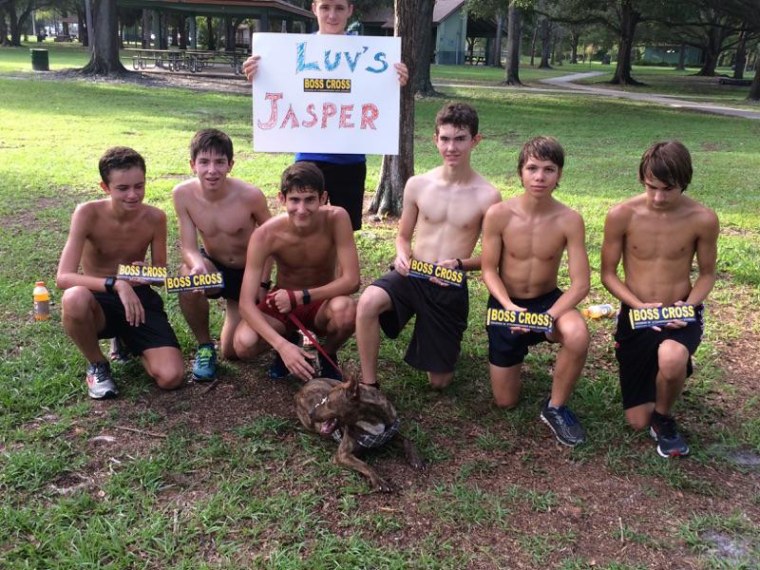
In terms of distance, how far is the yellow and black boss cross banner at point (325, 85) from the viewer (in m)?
4.35

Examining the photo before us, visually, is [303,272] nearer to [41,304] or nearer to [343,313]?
[343,313]

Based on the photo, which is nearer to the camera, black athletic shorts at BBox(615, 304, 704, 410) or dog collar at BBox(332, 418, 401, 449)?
dog collar at BBox(332, 418, 401, 449)

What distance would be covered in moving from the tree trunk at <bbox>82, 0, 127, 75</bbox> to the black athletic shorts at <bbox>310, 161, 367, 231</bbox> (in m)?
22.5

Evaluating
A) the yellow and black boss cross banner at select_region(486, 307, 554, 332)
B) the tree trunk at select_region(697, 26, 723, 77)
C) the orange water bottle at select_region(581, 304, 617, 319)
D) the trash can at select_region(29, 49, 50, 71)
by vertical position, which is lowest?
the orange water bottle at select_region(581, 304, 617, 319)

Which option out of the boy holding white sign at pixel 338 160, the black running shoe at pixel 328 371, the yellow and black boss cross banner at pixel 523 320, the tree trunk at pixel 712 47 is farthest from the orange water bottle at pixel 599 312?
the tree trunk at pixel 712 47

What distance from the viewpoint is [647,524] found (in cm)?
262

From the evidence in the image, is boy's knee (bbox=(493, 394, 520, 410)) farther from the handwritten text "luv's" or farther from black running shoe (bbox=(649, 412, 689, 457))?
the handwritten text "luv's"

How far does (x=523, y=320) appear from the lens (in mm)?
3115

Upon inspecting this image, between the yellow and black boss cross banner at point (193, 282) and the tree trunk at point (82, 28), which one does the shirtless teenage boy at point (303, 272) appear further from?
the tree trunk at point (82, 28)

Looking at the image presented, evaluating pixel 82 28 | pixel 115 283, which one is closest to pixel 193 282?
pixel 115 283

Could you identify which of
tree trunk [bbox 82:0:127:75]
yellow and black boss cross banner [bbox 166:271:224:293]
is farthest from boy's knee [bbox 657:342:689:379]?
tree trunk [bbox 82:0:127:75]

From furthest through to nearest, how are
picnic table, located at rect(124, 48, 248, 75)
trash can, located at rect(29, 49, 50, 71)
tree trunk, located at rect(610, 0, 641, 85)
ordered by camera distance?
tree trunk, located at rect(610, 0, 641, 85), picnic table, located at rect(124, 48, 248, 75), trash can, located at rect(29, 49, 50, 71)

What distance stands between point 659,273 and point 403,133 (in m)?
3.70

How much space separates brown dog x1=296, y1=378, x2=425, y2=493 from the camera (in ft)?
9.30
